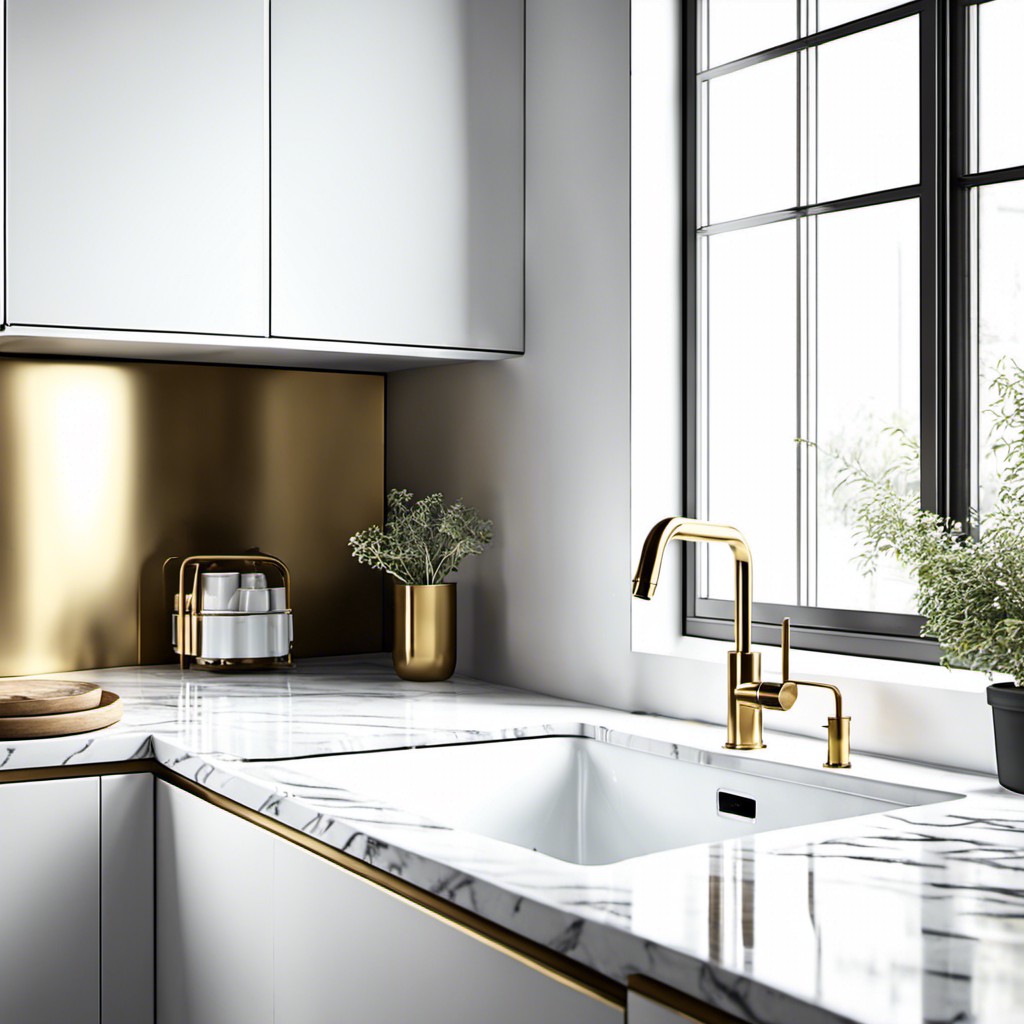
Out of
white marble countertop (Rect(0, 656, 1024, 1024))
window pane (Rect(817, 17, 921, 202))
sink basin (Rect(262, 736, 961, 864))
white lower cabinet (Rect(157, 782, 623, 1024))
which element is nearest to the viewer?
white marble countertop (Rect(0, 656, 1024, 1024))

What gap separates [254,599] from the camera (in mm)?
2441

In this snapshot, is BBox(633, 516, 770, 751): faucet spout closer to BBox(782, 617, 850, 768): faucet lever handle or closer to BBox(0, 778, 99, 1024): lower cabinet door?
BBox(782, 617, 850, 768): faucet lever handle

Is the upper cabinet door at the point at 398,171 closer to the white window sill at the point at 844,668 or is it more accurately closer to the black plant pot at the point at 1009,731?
the white window sill at the point at 844,668

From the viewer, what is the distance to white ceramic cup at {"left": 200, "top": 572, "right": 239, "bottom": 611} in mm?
2406

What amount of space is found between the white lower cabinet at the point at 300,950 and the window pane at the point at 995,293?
99 centimetres

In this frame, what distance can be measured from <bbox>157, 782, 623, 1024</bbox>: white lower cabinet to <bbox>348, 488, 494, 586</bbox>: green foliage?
76cm

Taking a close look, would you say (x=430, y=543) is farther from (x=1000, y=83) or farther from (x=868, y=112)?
(x=1000, y=83)

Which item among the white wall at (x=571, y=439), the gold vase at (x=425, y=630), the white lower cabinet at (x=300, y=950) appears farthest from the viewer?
the gold vase at (x=425, y=630)

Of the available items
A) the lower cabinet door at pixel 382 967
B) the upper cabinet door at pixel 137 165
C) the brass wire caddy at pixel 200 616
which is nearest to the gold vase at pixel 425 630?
the brass wire caddy at pixel 200 616

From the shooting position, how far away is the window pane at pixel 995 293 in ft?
5.61

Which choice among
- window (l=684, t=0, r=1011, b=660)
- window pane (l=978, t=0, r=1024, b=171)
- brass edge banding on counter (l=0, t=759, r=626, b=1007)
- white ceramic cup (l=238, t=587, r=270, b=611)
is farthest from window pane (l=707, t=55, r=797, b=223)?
brass edge banding on counter (l=0, t=759, r=626, b=1007)

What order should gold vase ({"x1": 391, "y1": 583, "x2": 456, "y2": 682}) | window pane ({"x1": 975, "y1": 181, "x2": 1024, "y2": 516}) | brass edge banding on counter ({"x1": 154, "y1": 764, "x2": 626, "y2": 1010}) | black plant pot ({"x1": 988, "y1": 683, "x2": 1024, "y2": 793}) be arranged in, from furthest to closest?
gold vase ({"x1": 391, "y1": 583, "x2": 456, "y2": 682}) → window pane ({"x1": 975, "y1": 181, "x2": 1024, "y2": 516}) → black plant pot ({"x1": 988, "y1": 683, "x2": 1024, "y2": 793}) → brass edge banding on counter ({"x1": 154, "y1": 764, "x2": 626, "y2": 1010})

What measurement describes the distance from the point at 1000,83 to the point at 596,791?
3.68ft

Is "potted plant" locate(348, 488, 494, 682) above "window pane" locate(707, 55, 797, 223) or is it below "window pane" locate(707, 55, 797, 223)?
below
